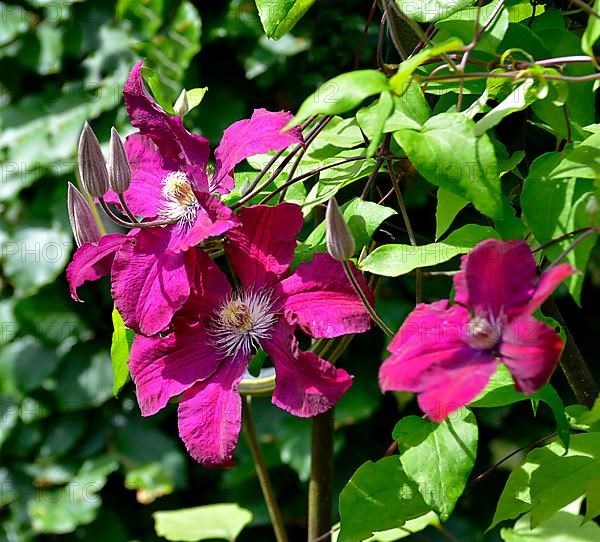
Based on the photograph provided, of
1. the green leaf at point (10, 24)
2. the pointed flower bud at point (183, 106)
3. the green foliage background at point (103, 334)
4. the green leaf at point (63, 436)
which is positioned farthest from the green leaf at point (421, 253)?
the green leaf at point (10, 24)

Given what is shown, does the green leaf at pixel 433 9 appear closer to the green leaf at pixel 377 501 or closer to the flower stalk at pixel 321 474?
the green leaf at pixel 377 501

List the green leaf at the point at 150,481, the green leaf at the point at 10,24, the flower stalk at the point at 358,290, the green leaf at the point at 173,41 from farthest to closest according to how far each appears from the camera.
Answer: the green leaf at the point at 10,24 → the green leaf at the point at 150,481 → the green leaf at the point at 173,41 → the flower stalk at the point at 358,290

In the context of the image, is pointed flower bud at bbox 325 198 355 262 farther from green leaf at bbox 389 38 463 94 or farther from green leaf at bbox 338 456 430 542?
green leaf at bbox 338 456 430 542

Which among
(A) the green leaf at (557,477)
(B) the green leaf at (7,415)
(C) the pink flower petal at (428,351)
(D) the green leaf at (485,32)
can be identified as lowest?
(B) the green leaf at (7,415)

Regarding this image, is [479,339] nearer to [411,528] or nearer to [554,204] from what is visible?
[554,204]

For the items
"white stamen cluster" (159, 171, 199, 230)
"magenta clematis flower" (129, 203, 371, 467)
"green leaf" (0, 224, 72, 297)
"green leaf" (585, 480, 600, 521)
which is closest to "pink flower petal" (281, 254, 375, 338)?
"magenta clematis flower" (129, 203, 371, 467)

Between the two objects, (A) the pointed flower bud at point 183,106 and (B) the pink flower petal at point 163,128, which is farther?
(A) the pointed flower bud at point 183,106

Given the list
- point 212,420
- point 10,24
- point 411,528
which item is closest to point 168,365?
point 212,420

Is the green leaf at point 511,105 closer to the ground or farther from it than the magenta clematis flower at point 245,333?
farther from it
